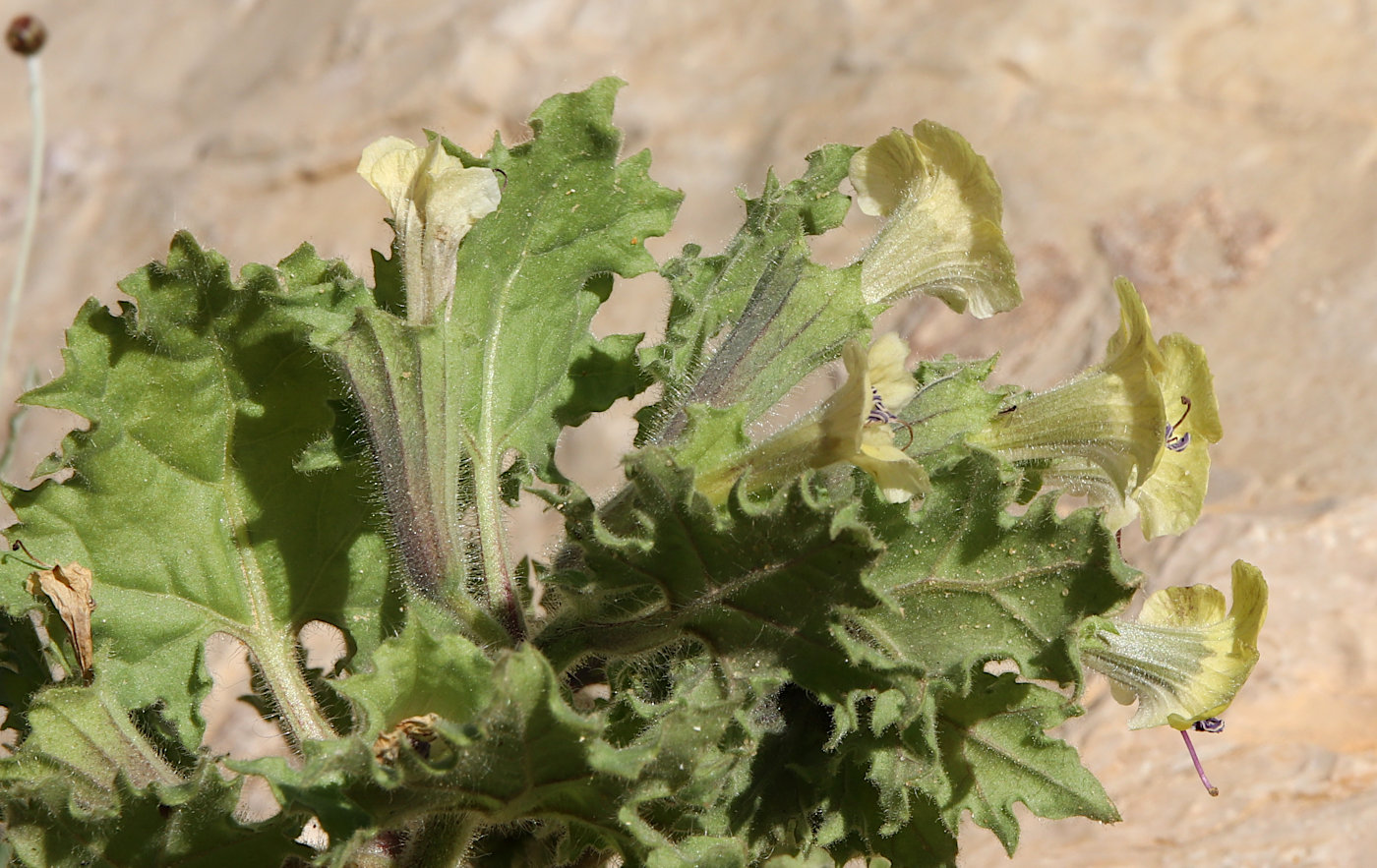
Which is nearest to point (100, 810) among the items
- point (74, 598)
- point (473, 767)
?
point (74, 598)

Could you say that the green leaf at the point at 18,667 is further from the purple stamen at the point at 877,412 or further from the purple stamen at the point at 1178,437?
the purple stamen at the point at 1178,437

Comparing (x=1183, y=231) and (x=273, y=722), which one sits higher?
(x=273, y=722)

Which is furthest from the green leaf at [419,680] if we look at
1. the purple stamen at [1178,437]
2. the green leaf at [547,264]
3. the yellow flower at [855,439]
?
the purple stamen at [1178,437]

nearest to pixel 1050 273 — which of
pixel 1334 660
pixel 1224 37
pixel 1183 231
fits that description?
pixel 1183 231

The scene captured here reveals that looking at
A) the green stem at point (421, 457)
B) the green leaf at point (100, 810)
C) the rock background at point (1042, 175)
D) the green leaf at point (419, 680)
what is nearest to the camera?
the green leaf at point (419, 680)

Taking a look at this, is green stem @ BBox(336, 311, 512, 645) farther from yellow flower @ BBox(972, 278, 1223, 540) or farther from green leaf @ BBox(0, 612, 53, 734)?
yellow flower @ BBox(972, 278, 1223, 540)

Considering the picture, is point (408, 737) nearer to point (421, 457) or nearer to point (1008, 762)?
point (421, 457)

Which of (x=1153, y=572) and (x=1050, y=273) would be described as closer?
(x=1153, y=572)

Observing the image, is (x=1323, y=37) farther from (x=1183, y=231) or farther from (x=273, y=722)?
(x=273, y=722)
